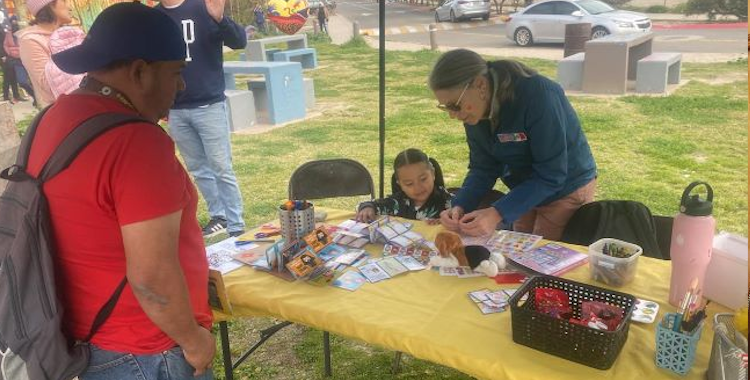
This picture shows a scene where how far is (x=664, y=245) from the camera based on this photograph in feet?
7.36

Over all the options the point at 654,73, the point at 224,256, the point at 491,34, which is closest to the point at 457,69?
the point at 224,256

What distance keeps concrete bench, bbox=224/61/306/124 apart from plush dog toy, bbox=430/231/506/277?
584 cm

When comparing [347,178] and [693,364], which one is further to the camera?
[347,178]

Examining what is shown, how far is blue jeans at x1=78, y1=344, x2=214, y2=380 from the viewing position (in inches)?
54.1

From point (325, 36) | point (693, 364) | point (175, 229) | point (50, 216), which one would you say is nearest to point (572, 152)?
point (693, 364)

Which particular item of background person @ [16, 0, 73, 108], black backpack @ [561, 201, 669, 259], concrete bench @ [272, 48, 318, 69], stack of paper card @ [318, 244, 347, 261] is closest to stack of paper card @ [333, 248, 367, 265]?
stack of paper card @ [318, 244, 347, 261]

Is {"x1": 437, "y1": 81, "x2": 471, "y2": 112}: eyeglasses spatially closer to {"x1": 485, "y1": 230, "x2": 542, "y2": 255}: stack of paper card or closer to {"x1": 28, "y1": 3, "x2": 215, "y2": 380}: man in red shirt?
{"x1": 485, "y1": 230, "x2": 542, "y2": 255}: stack of paper card

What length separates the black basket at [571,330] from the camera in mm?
1277

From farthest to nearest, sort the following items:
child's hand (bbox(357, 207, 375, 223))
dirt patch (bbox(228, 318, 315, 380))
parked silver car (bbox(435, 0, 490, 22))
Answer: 1. parked silver car (bbox(435, 0, 490, 22))
2. dirt patch (bbox(228, 318, 315, 380))
3. child's hand (bbox(357, 207, 375, 223))

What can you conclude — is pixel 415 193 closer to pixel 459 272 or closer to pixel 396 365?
pixel 396 365

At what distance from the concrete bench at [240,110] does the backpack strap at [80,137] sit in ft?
20.4

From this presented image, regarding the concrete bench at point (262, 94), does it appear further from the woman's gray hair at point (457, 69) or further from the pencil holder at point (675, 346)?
the pencil holder at point (675, 346)

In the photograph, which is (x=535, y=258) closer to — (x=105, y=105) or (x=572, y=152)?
(x=572, y=152)

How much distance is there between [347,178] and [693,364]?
2.01 m
